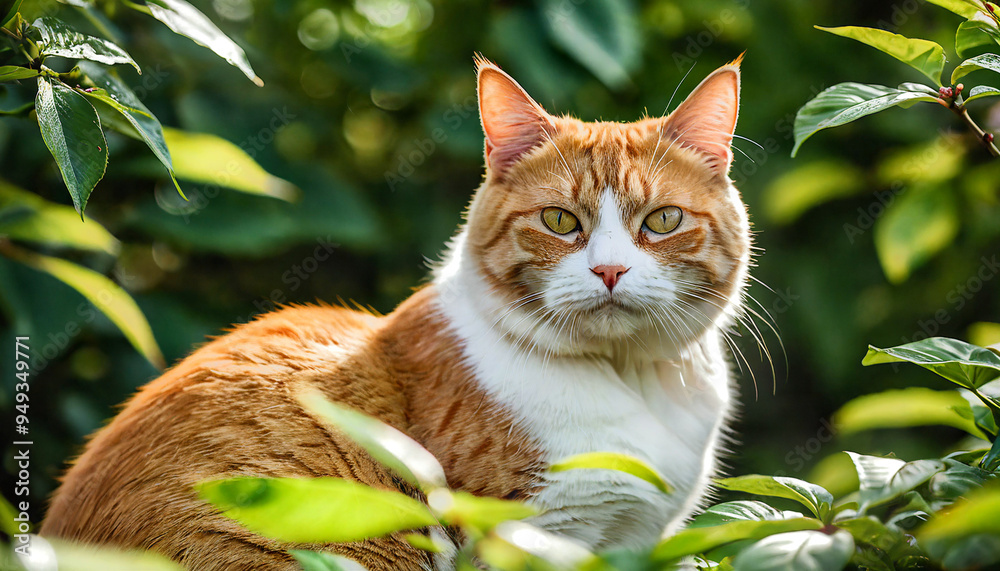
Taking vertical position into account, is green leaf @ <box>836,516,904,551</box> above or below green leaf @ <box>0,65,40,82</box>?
below

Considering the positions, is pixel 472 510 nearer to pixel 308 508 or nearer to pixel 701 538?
pixel 308 508

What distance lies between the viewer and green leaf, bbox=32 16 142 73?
4.29ft

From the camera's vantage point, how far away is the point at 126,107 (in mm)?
1377

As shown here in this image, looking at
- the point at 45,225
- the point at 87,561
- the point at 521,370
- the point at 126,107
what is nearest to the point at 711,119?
the point at 521,370

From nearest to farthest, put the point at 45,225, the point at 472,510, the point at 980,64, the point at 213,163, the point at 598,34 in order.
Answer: the point at 472,510 < the point at 980,64 < the point at 45,225 < the point at 213,163 < the point at 598,34

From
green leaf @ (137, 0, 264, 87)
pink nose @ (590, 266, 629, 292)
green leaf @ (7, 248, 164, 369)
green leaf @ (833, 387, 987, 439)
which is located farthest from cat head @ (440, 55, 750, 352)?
green leaf @ (7, 248, 164, 369)

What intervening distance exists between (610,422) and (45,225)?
164cm

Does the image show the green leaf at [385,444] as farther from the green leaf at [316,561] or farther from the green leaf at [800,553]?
the green leaf at [800,553]

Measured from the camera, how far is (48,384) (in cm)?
257

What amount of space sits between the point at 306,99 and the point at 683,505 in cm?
266

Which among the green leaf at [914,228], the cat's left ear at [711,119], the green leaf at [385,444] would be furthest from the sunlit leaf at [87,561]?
the green leaf at [914,228]

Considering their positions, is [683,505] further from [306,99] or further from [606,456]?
[306,99]

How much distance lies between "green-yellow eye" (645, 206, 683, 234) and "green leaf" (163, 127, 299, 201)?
3.84ft

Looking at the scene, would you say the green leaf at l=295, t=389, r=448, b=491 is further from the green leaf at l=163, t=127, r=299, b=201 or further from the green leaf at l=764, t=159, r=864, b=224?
the green leaf at l=764, t=159, r=864, b=224
